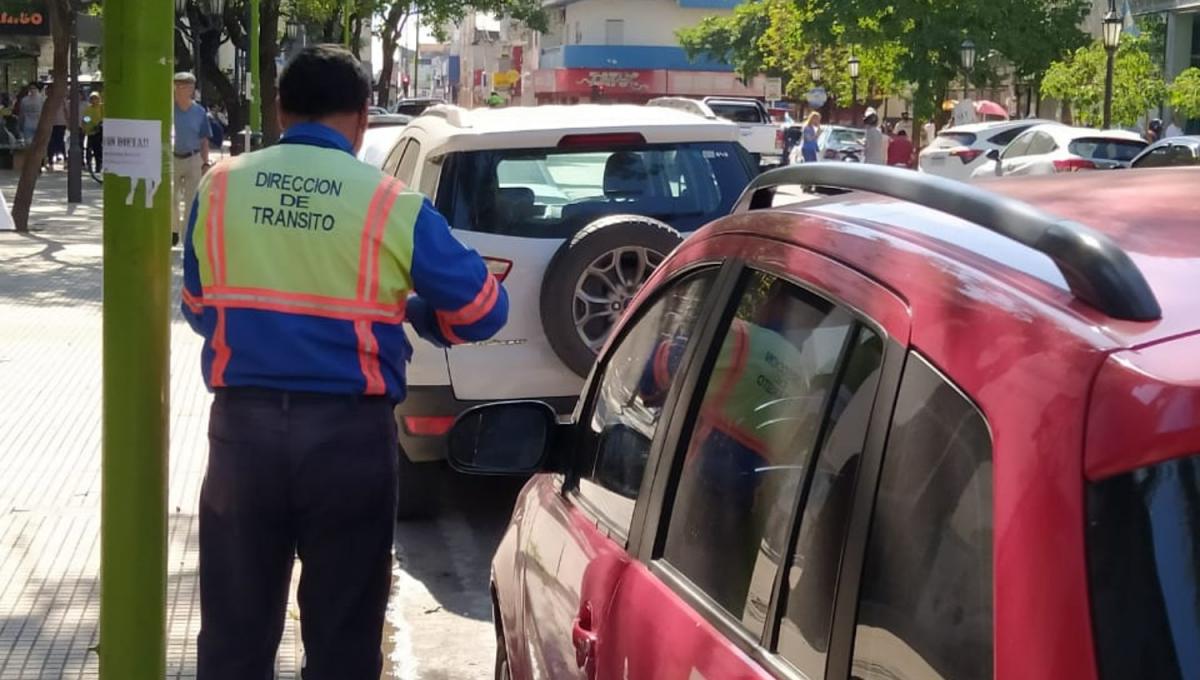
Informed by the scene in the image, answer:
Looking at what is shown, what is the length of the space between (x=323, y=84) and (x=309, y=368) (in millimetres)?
720

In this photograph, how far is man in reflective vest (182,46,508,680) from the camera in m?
3.78

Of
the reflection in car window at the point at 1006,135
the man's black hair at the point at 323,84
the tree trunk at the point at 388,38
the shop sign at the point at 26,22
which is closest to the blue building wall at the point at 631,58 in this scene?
the tree trunk at the point at 388,38

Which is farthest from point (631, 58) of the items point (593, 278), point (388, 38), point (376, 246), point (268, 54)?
point (376, 246)

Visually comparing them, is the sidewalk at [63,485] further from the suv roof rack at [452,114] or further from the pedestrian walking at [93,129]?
the pedestrian walking at [93,129]

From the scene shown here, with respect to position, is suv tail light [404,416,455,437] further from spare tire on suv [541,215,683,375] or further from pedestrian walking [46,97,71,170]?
pedestrian walking [46,97,71,170]

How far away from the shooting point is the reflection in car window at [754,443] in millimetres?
2447

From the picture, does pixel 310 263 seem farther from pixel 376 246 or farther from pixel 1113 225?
pixel 1113 225

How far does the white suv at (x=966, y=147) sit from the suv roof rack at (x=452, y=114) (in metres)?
24.2

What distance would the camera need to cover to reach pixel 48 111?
786 inches

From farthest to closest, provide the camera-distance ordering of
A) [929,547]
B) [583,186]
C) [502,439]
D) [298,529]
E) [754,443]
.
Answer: [583,186] → [298,529] → [502,439] → [754,443] → [929,547]

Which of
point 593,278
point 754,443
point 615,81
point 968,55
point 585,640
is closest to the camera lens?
point 754,443

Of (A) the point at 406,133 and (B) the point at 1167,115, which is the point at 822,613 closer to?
(A) the point at 406,133

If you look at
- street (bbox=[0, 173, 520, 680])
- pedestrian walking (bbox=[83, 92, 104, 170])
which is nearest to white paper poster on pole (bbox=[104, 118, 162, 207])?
street (bbox=[0, 173, 520, 680])

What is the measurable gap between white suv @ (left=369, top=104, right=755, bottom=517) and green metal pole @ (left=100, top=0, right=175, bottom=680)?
112 inches
